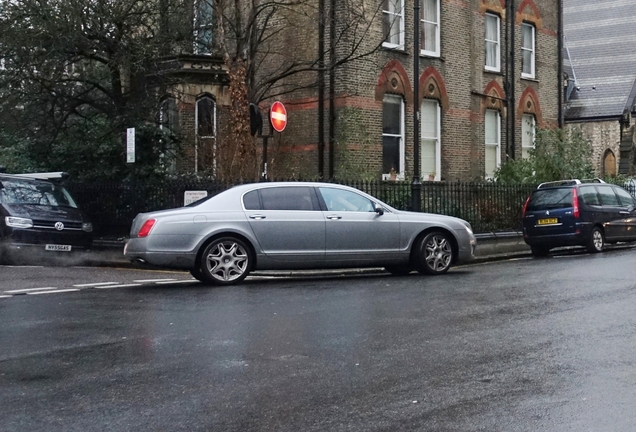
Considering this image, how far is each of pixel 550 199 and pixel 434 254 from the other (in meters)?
7.55

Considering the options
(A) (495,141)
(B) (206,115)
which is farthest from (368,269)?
(A) (495,141)

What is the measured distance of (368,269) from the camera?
56.4 ft

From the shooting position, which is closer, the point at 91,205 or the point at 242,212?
the point at 242,212

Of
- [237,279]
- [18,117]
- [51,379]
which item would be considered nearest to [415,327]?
[51,379]

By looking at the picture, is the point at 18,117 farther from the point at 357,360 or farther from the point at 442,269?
the point at 357,360

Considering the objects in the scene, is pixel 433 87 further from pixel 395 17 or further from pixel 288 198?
pixel 288 198

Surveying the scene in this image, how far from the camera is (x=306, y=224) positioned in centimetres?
1371

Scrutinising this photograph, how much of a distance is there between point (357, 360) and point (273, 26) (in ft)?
59.3

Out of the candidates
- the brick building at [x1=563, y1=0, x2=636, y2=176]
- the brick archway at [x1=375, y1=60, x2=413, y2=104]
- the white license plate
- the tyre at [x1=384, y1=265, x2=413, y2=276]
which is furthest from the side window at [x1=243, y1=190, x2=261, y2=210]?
the brick building at [x1=563, y1=0, x2=636, y2=176]

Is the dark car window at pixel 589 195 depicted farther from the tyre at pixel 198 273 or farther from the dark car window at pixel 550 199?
the tyre at pixel 198 273

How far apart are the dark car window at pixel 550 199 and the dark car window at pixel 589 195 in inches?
12.2

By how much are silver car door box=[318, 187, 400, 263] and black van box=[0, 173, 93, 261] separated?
6.56 metres

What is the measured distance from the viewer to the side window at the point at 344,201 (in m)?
14.0

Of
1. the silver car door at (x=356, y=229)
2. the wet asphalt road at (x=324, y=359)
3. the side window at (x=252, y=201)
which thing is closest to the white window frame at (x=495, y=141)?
the silver car door at (x=356, y=229)
